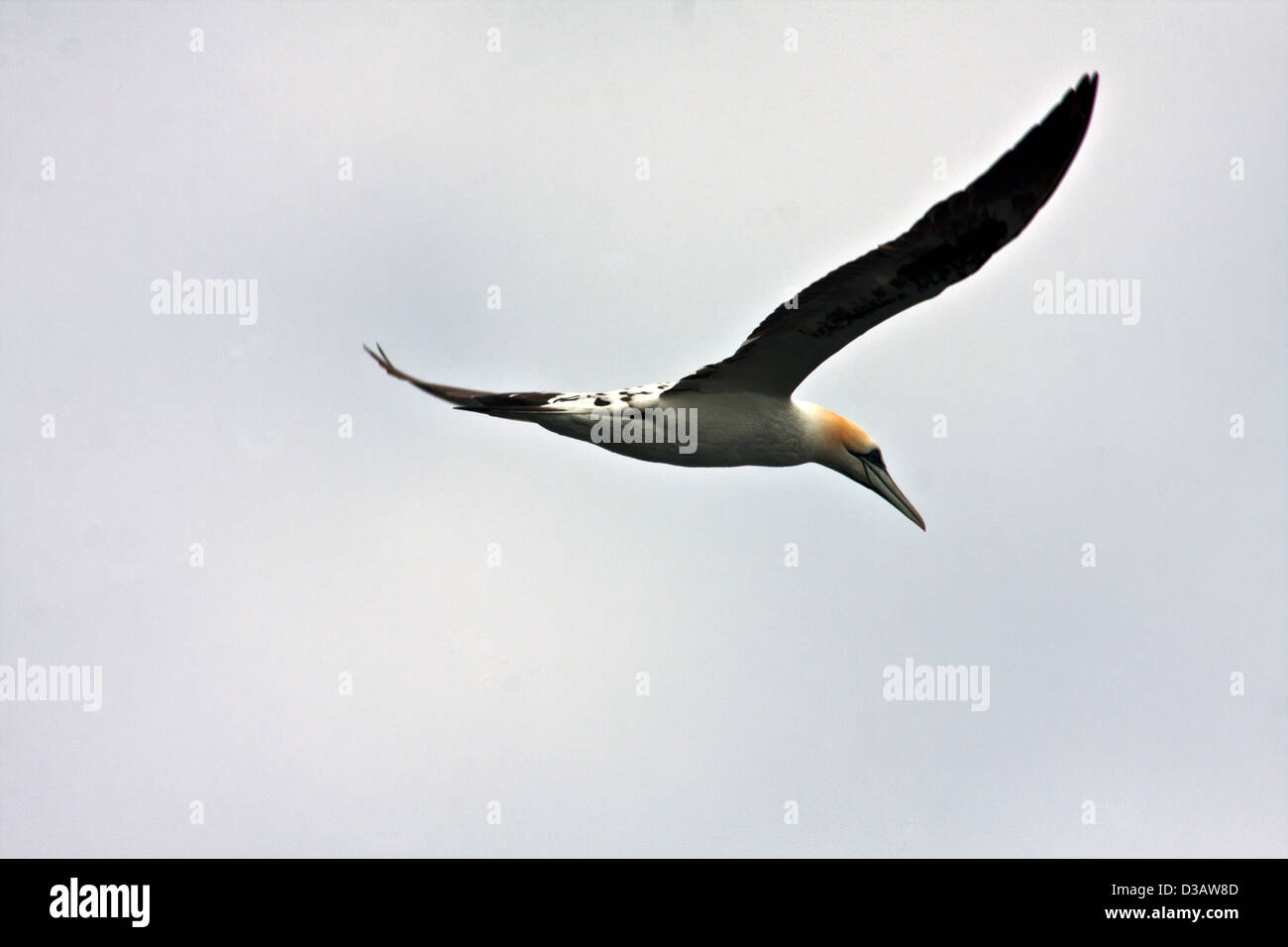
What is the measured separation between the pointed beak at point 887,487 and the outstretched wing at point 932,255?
2.10 metres

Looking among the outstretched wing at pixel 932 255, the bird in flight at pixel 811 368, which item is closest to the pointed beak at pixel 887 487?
the bird in flight at pixel 811 368

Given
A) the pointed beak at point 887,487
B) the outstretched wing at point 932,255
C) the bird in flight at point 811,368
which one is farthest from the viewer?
the pointed beak at point 887,487

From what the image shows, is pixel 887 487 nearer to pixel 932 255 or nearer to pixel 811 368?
pixel 811 368

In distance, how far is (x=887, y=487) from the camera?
1658 centimetres

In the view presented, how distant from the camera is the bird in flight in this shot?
12.8m

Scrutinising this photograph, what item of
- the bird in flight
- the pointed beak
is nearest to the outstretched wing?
the bird in flight

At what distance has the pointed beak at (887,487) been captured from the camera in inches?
648

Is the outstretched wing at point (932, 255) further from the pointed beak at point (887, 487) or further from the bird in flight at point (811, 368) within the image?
the pointed beak at point (887, 487)

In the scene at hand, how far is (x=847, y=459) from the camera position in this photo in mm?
16359

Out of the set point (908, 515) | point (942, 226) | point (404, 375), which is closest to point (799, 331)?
point (942, 226)

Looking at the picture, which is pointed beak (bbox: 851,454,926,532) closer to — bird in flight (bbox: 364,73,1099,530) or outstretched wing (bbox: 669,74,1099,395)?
bird in flight (bbox: 364,73,1099,530)

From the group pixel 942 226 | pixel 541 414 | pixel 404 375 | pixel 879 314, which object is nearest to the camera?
pixel 942 226
